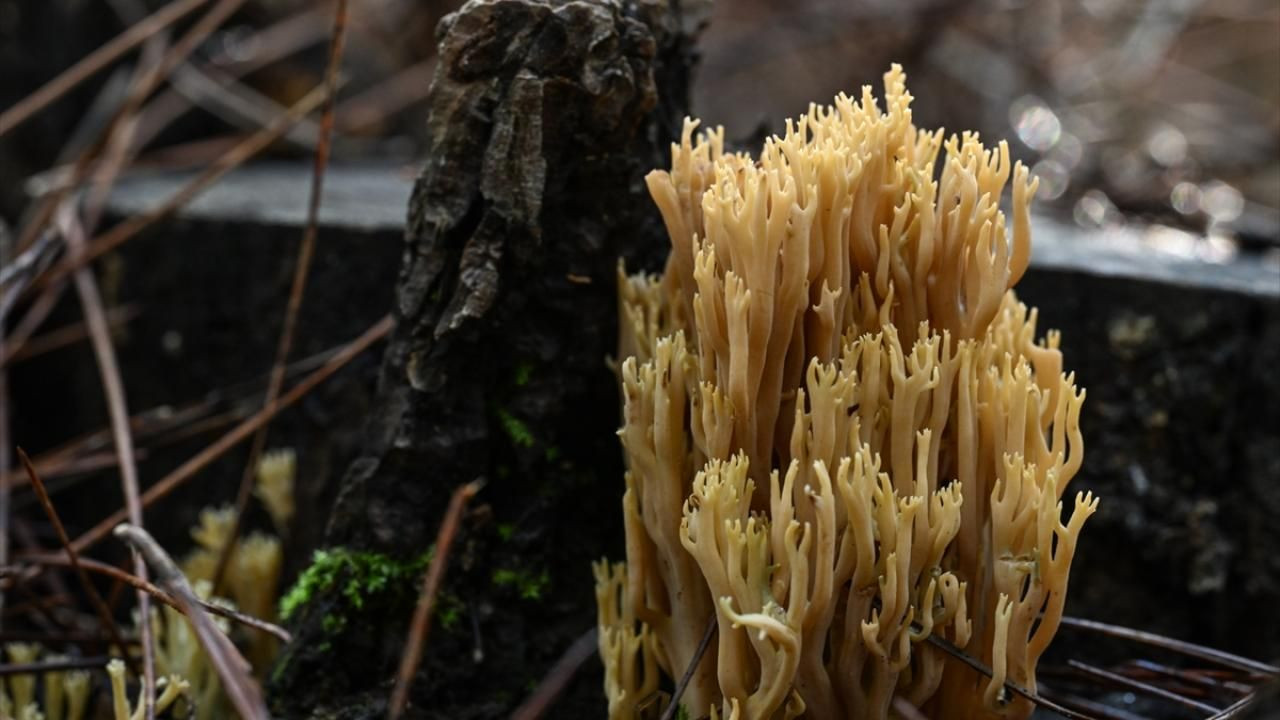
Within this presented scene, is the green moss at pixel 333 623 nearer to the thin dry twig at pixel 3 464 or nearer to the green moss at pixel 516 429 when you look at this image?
the green moss at pixel 516 429

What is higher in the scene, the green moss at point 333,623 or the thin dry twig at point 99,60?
the thin dry twig at point 99,60

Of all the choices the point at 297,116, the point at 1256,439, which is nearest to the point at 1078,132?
the point at 1256,439

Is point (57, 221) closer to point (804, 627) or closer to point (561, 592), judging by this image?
point (561, 592)

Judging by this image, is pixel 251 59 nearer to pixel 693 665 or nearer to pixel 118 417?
pixel 118 417

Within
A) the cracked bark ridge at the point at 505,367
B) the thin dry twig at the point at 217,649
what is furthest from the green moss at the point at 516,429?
the thin dry twig at the point at 217,649

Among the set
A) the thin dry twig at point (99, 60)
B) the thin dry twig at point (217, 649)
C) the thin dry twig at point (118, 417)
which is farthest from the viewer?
the thin dry twig at point (99, 60)

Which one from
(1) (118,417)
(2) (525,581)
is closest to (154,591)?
(2) (525,581)

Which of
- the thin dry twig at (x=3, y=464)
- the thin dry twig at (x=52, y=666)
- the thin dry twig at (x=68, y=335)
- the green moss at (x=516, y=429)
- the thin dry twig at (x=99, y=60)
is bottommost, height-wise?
the thin dry twig at (x=52, y=666)
